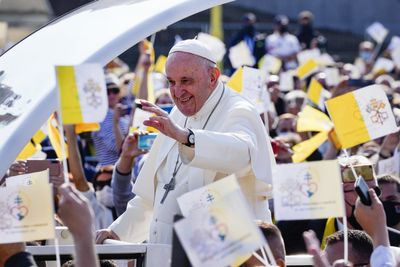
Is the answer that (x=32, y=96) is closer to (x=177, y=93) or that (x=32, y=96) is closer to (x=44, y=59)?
(x=44, y=59)

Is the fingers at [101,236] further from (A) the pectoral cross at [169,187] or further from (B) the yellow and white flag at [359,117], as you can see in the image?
(B) the yellow and white flag at [359,117]

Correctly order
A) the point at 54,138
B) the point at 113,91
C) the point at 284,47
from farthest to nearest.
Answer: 1. the point at 284,47
2. the point at 113,91
3. the point at 54,138

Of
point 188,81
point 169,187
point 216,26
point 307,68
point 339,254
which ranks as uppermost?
point 216,26

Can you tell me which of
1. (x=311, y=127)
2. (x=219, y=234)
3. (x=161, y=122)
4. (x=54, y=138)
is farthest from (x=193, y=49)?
(x=311, y=127)

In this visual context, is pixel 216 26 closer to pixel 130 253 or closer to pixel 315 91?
pixel 315 91

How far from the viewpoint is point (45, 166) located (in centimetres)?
695

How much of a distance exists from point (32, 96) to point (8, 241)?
785 millimetres

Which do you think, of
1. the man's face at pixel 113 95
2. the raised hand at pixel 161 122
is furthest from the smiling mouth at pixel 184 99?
the man's face at pixel 113 95

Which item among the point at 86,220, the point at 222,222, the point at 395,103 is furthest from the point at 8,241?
the point at 395,103

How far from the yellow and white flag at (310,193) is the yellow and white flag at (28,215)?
0.85 meters

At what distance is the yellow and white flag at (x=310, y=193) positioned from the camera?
4703 millimetres

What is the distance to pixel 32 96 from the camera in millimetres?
5188

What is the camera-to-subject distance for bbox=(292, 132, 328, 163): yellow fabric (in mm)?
9180

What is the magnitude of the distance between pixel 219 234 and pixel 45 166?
2972 millimetres
